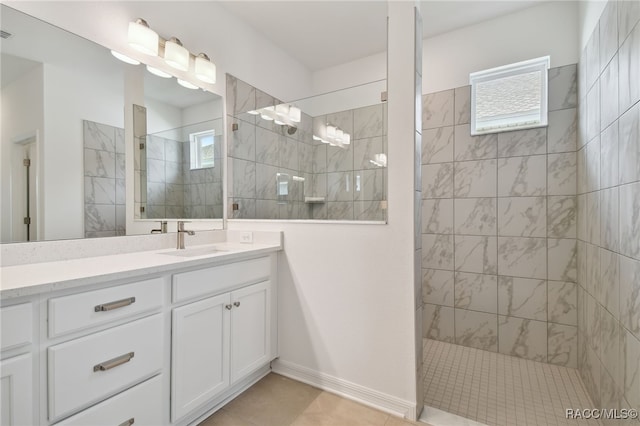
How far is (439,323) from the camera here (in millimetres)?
2643

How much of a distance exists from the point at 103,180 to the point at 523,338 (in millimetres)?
3135

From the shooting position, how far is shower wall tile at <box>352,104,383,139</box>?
6.43 feet

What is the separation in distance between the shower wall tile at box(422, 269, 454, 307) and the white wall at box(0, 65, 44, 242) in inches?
111

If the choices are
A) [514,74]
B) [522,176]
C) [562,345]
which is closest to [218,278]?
[522,176]

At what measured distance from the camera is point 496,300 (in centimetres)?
241

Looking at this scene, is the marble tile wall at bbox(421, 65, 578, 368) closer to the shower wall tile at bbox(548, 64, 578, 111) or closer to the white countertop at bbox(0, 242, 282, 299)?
the shower wall tile at bbox(548, 64, 578, 111)

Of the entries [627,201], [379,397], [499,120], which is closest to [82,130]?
[379,397]

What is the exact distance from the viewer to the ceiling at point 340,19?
7.50ft

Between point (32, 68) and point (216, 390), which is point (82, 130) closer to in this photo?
point (32, 68)

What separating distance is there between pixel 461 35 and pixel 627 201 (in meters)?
1.99

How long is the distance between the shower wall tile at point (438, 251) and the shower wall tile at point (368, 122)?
114cm

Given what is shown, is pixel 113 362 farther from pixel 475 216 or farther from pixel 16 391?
pixel 475 216

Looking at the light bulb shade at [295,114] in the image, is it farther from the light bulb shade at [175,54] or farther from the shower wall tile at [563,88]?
the shower wall tile at [563,88]

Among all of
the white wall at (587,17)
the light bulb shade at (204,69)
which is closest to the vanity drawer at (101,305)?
the light bulb shade at (204,69)
